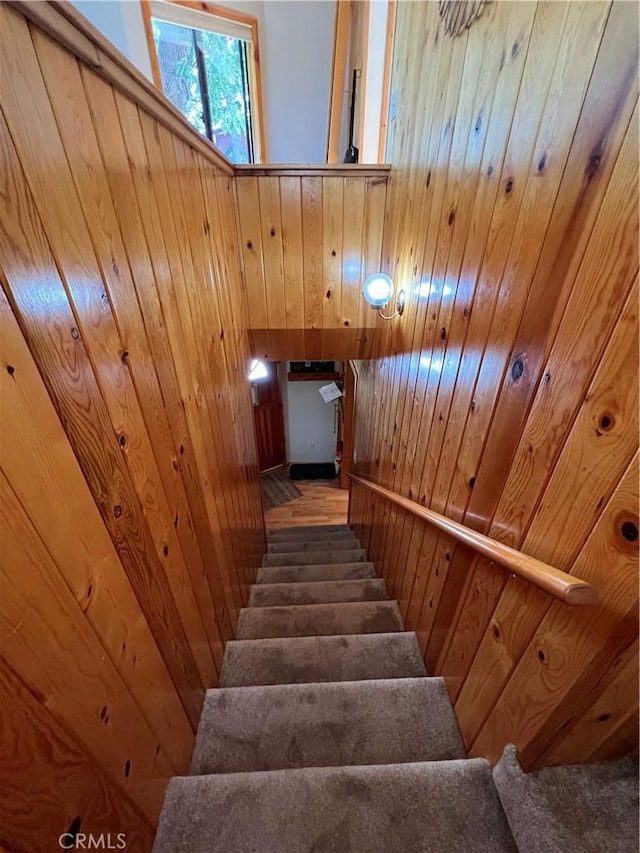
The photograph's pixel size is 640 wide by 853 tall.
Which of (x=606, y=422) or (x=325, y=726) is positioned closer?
(x=606, y=422)

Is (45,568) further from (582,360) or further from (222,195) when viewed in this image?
(222,195)

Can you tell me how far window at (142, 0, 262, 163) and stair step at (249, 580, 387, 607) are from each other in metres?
3.49

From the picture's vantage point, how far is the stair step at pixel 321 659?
1.54 metres

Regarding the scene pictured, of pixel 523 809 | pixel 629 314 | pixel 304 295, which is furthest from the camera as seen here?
pixel 304 295

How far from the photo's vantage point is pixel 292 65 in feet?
10.2

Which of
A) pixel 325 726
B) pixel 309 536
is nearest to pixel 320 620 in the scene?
pixel 325 726

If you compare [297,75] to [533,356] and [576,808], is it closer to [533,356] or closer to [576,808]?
[533,356]

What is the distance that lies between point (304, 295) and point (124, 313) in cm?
178

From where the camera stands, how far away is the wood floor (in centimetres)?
508

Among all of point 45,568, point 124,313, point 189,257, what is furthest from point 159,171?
point 45,568

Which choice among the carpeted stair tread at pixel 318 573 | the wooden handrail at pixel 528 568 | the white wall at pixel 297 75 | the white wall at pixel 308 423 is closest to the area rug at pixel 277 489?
the white wall at pixel 308 423

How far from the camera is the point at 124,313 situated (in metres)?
0.82

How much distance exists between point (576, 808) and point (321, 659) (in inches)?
39.4

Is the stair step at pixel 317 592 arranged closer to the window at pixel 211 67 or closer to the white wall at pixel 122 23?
the window at pixel 211 67
